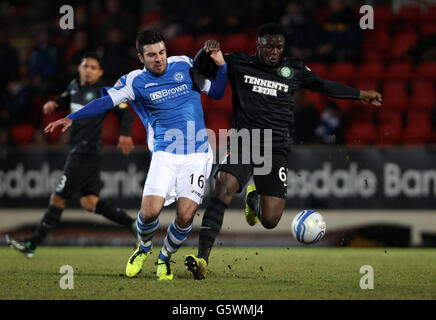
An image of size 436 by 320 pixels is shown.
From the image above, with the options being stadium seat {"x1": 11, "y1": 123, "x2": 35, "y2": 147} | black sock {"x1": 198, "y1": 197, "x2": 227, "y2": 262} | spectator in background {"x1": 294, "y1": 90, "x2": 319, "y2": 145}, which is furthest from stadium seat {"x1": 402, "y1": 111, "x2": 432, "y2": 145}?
stadium seat {"x1": 11, "y1": 123, "x2": 35, "y2": 147}

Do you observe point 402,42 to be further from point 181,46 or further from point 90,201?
point 90,201

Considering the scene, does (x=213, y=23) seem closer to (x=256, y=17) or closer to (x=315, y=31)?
(x=256, y=17)

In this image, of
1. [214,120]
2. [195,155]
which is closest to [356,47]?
[214,120]

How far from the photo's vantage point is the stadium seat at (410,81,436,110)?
11344 mm

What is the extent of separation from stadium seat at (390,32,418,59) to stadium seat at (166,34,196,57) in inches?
137

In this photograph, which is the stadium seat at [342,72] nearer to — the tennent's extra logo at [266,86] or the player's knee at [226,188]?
the tennent's extra logo at [266,86]

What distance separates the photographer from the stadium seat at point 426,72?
11672 millimetres

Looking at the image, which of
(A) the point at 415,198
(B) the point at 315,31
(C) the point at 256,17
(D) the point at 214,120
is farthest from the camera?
(C) the point at 256,17

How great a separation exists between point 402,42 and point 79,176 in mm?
6892

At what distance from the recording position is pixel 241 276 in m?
6.25

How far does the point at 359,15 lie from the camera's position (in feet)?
41.1

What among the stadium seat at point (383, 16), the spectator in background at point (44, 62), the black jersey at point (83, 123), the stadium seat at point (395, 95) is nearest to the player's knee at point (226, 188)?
the black jersey at point (83, 123)

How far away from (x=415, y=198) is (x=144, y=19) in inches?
272

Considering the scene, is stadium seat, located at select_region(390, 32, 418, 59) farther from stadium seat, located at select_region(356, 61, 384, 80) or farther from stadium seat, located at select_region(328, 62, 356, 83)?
→ stadium seat, located at select_region(328, 62, 356, 83)
